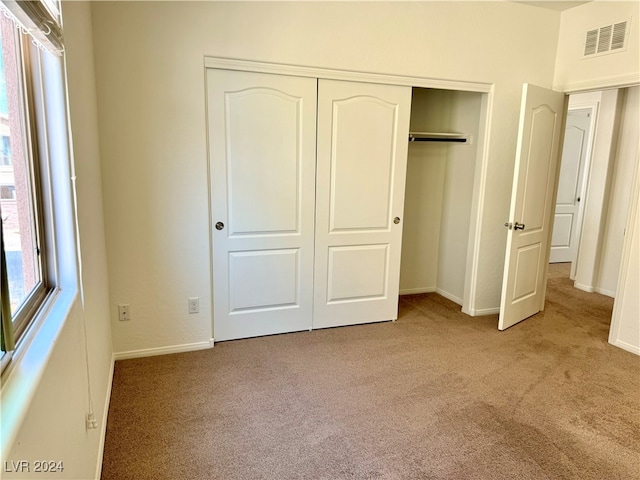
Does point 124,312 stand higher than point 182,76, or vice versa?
point 182,76

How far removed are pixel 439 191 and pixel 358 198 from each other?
1368 mm

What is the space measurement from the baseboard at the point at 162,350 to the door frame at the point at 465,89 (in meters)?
0.52

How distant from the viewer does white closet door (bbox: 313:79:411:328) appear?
3.21 metres

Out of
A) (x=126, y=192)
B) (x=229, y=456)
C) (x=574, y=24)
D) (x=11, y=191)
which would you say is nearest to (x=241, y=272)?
(x=126, y=192)

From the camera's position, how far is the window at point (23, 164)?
124cm

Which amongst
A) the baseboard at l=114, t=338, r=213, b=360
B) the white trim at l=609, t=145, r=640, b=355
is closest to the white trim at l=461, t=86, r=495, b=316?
the white trim at l=609, t=145, r=640, b=355

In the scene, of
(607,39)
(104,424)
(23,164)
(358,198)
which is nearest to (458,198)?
(358,198)

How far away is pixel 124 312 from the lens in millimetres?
2859

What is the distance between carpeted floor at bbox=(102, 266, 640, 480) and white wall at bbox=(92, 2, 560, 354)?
527mm

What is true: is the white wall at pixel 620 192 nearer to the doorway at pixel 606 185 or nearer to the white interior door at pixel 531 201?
the doorway at pixel 606 185

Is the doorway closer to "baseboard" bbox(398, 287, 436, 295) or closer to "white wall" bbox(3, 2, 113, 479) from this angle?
"baseboard" bbox(398, 287, 436, 295)

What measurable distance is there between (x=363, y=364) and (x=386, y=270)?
972mm

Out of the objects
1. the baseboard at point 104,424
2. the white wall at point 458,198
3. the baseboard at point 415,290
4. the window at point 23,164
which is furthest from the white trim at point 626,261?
the window at point 23,164

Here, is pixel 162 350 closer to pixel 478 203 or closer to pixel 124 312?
pixel 124 312
